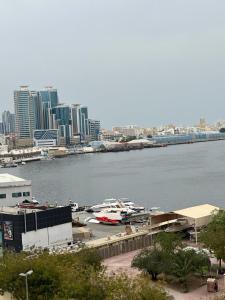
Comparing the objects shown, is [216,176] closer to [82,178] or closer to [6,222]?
[82,178]

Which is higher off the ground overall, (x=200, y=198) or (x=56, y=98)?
(x=56, y=98)

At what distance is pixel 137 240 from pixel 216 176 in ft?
47.9

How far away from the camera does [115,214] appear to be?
11.2 meters

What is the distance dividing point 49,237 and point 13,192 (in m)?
3.60

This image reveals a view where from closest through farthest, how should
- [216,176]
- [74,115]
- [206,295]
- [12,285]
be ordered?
1. [12,285]
2. [206,295]
3. [216,176]
4. [74,115]

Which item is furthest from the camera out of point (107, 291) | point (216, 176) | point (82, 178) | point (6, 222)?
point (82, 178)

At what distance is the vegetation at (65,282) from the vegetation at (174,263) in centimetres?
78

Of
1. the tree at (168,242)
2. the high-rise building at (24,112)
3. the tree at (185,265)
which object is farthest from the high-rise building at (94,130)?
the tree at (185,265)

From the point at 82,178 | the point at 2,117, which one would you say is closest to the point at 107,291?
the point at 82,178

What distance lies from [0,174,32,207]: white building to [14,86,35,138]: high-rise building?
47047 millimetres

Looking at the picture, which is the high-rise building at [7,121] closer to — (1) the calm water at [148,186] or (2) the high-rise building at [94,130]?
(2) the high-rise building at [94,130]

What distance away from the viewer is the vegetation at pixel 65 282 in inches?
179

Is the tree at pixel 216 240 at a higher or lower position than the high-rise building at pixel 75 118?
lower

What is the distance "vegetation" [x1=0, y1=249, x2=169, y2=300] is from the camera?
4555 millimetres
